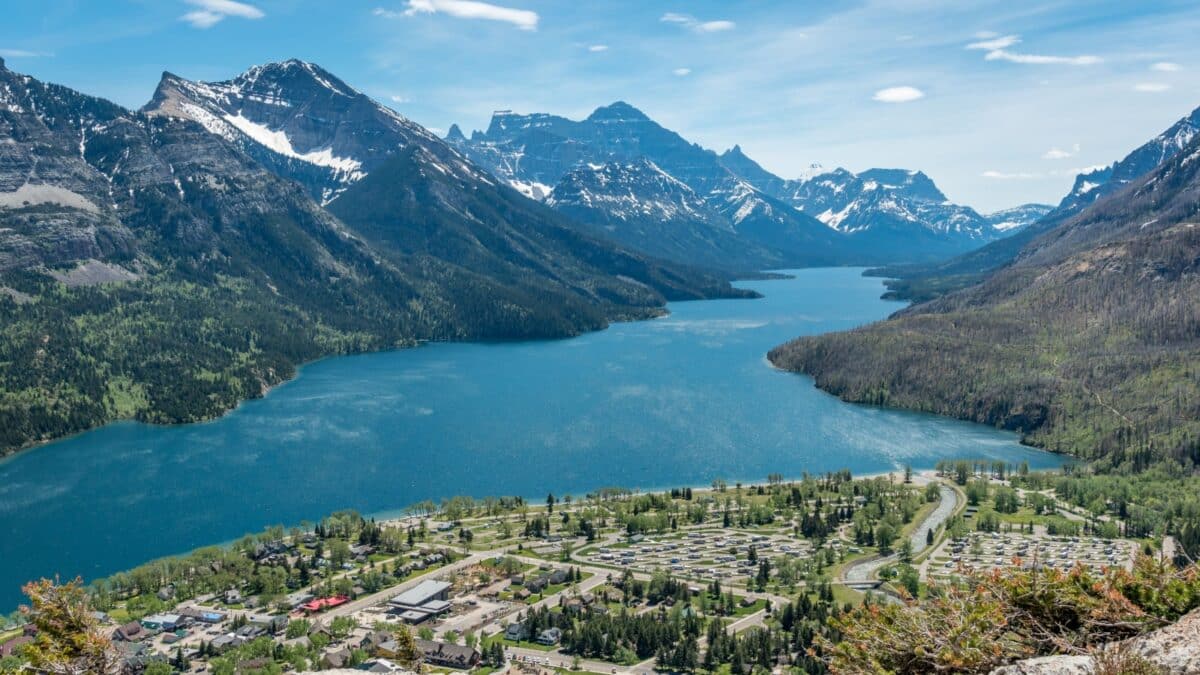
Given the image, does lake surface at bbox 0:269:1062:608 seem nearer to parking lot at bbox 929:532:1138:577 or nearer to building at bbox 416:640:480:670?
parking lot at bbox 929:532:1138:577

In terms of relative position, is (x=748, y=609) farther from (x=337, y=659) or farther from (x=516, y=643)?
(x=337, y=659)

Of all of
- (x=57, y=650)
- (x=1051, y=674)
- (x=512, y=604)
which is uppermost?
(x=1051, y=674)

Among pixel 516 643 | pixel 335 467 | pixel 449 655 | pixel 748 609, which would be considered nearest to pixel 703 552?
pixel 748 609

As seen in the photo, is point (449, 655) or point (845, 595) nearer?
point (449, 655)

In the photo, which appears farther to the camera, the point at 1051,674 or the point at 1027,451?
the point at 1027,451

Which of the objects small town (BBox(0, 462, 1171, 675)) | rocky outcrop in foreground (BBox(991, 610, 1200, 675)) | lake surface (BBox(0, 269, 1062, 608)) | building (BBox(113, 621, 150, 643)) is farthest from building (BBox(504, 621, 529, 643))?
rocky outcrop in foreground (BBox(991, 610, 1200, 675))

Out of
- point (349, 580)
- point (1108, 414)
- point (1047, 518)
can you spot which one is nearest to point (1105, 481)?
point (1047, 518)

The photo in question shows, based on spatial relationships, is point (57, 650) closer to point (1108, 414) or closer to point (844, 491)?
point (844, 491)
